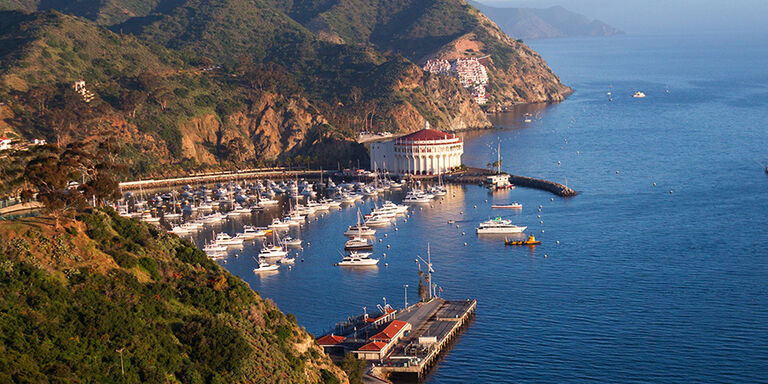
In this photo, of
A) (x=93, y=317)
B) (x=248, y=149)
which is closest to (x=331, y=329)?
(x=93, y=317)

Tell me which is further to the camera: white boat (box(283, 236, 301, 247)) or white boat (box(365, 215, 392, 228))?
white boat (box(365, 215, 392, 228))

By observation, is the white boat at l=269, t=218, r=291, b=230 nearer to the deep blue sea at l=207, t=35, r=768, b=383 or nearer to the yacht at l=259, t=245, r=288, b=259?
the deep blue sea at l=207, t=35, r=768, b=383

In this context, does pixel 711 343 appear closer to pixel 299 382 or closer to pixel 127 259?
pixel 299 382

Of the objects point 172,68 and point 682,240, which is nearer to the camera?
point 682,240

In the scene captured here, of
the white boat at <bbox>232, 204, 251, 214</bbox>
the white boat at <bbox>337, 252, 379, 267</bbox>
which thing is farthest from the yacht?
the white boat at <bbox>232, 204, 251, 214</bbox>

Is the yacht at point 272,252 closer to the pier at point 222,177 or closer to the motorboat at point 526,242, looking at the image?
the motorboat at point 526,242

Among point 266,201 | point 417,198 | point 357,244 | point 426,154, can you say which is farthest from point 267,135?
point 357,244
